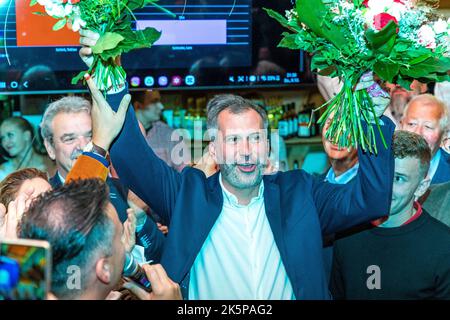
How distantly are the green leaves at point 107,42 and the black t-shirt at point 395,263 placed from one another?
4.12ft

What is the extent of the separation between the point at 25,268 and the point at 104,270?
379mm

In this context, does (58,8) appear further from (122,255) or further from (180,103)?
(180,103)

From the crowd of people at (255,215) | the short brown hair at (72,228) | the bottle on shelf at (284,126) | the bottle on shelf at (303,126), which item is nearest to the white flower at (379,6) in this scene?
the crowd of people at (255,215)

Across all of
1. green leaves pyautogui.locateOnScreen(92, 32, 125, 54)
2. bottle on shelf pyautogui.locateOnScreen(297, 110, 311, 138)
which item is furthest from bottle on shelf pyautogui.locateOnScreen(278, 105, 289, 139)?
green leaves pyautogui.locateOnScreen(92, 32, 125, 54)

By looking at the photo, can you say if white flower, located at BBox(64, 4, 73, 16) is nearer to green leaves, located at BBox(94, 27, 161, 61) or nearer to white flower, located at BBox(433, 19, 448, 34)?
green leaves, located at BBox(94, 27, 161, 61)

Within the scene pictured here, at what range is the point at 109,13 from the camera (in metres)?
2.61

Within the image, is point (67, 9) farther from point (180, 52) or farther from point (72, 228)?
point (180, 52)

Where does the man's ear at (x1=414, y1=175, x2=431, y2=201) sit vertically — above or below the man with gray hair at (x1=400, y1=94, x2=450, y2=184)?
below

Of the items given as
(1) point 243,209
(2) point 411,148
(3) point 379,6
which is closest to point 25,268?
(1) point 243,209

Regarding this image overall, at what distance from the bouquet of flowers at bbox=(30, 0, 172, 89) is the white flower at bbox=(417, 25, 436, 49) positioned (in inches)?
36.5

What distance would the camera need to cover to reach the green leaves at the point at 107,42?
2547 mm

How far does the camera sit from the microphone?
7.75ft

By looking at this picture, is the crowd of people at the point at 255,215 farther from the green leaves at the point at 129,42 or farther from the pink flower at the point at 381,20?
the pink flower at the point at 381,20

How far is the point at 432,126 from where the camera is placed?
411 cm
